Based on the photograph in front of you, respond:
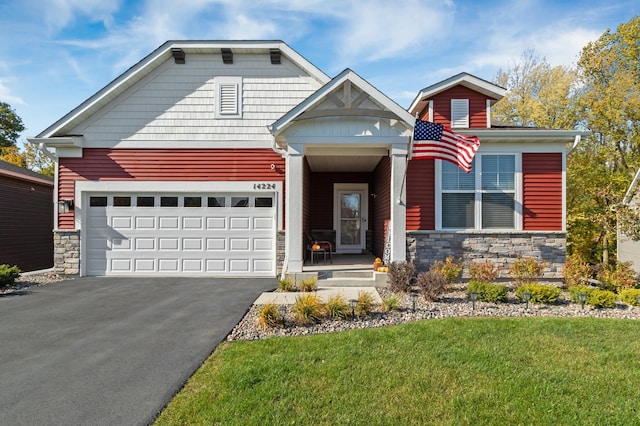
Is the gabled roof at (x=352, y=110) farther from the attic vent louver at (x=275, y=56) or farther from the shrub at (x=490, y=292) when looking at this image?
the shrub at (x=490, y=292)

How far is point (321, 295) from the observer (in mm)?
6793

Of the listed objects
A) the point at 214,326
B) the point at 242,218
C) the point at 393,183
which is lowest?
the point at 214,326

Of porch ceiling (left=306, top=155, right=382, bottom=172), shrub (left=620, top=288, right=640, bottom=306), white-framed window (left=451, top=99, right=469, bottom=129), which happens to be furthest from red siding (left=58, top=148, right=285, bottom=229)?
shrub (left=620, top=288, right=640, bottom=306)

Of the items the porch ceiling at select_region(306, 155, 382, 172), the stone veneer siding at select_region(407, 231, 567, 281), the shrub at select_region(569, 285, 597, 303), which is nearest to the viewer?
the shrub at select_region(569, 285, 597, 303)

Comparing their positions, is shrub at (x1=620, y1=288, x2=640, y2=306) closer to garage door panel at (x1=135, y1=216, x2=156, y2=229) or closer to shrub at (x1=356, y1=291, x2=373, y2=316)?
shrub at (x1=356, y1=291, x2=373, y2=316)

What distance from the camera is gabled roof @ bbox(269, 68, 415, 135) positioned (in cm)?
755

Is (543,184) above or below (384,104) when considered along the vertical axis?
below

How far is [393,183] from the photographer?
791 cm

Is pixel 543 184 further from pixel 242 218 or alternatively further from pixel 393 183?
pixel 242 218

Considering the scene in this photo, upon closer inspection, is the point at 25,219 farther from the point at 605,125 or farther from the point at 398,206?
the point at 605,125

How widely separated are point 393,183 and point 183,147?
18.7 feet

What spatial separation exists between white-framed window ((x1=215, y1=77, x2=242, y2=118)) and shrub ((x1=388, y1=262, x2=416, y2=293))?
581 centimetres

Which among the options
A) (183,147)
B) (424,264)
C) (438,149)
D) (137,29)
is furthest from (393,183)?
(137,29)

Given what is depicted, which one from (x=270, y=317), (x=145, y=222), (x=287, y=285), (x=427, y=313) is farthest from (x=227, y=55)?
(x=427, y=313)
